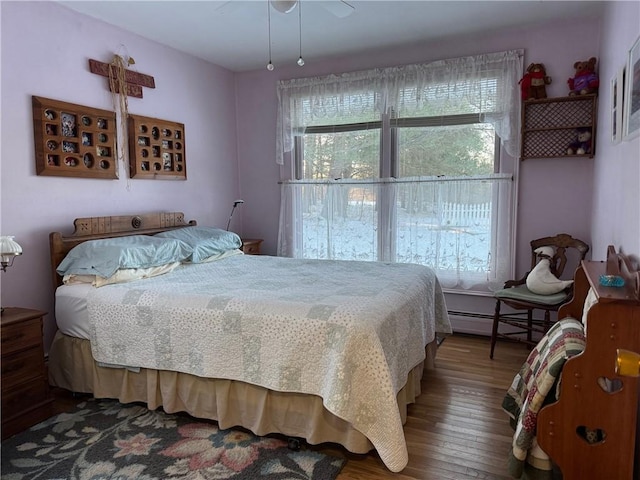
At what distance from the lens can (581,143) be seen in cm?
333

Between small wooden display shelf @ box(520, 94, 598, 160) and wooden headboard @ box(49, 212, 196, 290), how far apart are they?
3021 millimetres

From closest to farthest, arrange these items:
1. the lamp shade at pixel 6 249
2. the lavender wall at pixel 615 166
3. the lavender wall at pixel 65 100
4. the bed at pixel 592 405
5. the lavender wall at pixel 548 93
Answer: the bed at pixel 592 405 < the lavender wall at pixel 615 166 < the lamp shade at pixel 6 249 < the lavender wall at pixel 65 100 < the lavender wall at pixel 548 93

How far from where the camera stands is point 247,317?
2.16 meters

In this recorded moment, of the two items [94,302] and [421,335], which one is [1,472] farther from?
[421,335]

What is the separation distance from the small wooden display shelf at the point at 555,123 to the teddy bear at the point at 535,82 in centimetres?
7

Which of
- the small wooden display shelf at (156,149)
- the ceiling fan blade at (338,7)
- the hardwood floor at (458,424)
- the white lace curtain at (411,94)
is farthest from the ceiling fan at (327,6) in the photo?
the hardwood floor at (458,424)

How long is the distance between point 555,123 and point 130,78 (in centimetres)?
344

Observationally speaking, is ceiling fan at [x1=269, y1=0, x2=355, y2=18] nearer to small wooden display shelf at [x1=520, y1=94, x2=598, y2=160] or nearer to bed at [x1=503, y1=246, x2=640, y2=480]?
small wooden display shelf at [x1=520, y1=94, x2=598, y2=160]

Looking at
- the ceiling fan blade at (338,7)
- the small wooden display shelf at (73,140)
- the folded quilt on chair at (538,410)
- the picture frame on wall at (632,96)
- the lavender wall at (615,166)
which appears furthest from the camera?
the small wooden display shelf at (73,140)

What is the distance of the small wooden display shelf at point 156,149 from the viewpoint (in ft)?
11.4

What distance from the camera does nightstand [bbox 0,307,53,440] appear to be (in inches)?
88.1

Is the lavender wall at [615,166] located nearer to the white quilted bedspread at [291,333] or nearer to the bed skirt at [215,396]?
the white quilted bedspread at [291,333]

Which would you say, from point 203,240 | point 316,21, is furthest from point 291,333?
point 316,21

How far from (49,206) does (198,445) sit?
6.28 feet
